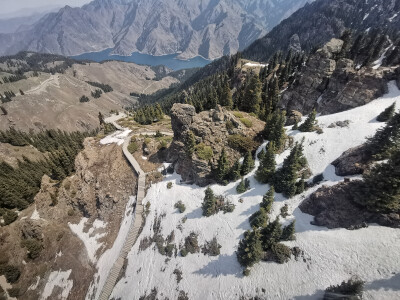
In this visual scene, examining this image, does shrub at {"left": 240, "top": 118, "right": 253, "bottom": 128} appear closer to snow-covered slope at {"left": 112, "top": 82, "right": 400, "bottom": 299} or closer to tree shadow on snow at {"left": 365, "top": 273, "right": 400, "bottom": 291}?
snow-covered slope at {"left": 112, "top": 82, "right": 400, "bottom": 299}

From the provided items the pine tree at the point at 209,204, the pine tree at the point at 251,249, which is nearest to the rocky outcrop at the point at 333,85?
the pine tree at the point at 209,204

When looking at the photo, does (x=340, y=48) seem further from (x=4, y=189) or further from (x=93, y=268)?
(x=4, y=189)

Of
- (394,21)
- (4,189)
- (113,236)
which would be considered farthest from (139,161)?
(394,21)

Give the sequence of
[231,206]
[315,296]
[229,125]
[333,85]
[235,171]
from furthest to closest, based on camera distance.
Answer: [333,85], [229,125], [235,171], [231,206], [315,296]

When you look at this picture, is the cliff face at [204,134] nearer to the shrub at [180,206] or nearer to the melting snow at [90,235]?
the shrub at [180,206]

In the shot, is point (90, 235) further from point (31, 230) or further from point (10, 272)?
point (10, 272)

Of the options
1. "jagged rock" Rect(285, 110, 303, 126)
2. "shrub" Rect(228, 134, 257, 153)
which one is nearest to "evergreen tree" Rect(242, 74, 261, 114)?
"jagged rock" Rect(285, 110, 303, 126)

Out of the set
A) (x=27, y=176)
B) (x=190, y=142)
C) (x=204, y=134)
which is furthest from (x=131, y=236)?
(x=27, y=176)
